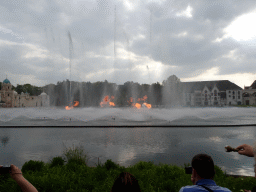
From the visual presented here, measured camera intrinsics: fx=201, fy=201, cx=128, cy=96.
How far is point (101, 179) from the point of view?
5883 mm

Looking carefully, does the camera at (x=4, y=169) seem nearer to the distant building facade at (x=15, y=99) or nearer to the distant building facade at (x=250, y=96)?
the distant building facade at (x=250, y=96)

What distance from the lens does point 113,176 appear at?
19.3 feet

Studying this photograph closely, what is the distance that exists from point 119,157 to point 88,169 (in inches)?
107

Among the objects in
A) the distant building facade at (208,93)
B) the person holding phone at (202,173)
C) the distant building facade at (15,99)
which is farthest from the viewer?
the distant building facade at (15,99)

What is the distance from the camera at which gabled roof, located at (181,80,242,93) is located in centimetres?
11617

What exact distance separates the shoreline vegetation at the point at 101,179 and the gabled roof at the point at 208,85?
402ft

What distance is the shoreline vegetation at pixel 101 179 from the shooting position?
16.6ft

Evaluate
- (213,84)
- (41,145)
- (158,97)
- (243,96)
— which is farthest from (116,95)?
(41,145)

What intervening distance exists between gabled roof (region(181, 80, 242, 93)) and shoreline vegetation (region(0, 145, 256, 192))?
122 metres

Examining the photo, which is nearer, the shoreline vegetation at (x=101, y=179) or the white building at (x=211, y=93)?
the shoreline vegetation at (x=101, y=179)

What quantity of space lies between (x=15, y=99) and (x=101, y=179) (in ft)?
444

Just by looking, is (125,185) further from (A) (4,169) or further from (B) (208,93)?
(B) (208,93)

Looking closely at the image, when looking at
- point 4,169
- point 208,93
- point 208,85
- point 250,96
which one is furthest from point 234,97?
point 4,169

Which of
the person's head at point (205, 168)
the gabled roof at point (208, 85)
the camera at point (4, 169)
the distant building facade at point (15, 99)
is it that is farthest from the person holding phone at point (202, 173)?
the distant building facade at point (15, 99)
